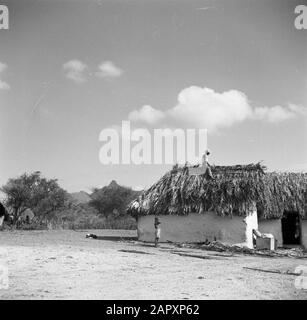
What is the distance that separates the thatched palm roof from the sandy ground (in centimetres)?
454

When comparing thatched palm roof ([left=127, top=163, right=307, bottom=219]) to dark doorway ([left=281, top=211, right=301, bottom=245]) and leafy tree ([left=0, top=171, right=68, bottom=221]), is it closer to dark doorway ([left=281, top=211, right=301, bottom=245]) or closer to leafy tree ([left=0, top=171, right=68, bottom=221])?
dark doorway ([left=281, top=211, right=301, bottom=245])

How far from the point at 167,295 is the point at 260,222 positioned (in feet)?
35.8

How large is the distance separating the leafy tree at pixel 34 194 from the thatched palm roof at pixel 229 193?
568 inches

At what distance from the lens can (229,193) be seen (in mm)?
15078

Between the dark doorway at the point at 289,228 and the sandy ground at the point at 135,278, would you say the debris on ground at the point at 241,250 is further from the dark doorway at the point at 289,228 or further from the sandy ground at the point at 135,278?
the dark doorway at the point at 289,228

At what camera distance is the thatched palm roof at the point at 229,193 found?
15.1 m

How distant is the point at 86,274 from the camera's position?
25.2 feet

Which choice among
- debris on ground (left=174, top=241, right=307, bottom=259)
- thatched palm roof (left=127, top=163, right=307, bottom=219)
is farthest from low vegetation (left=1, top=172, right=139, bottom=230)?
debris on ground (left=174, top=241, right=307, bottom=259)

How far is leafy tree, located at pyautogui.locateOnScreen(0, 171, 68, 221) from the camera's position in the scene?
2938 cm

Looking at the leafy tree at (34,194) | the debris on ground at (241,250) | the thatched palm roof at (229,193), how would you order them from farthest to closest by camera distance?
1. the leafy tree at (34,194)
2. the thatched palm roof at (229,193)
3. the debris on ground at (241,250)

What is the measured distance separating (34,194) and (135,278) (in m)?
24.4

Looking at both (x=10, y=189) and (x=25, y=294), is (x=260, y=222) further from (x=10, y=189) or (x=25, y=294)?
(x=10, y=189)

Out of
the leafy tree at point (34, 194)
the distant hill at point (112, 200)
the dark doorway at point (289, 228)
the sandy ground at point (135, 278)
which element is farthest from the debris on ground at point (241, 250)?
the distant hill at point (112, 200)
